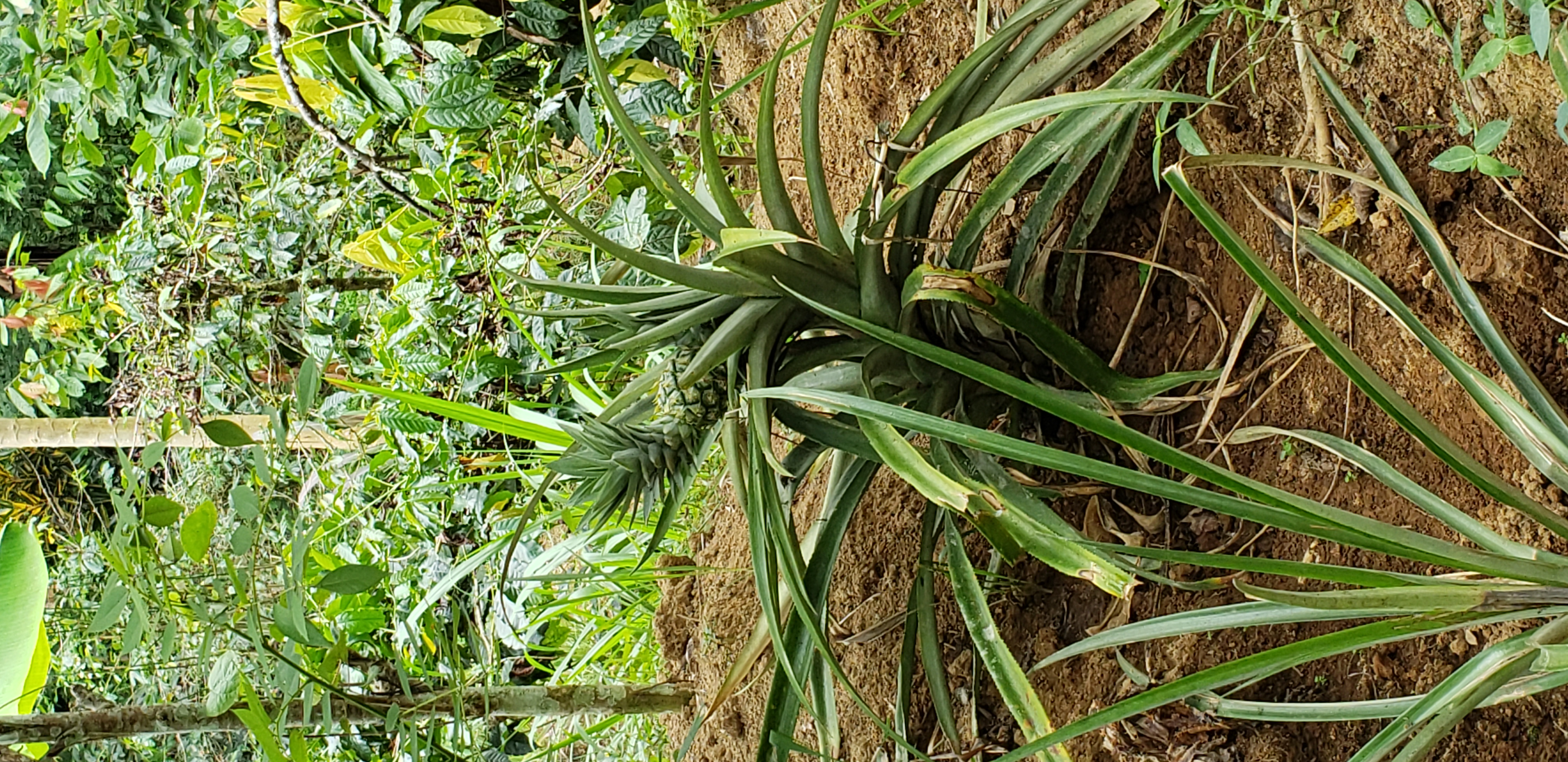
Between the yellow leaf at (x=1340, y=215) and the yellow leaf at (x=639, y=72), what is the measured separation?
1086 mm

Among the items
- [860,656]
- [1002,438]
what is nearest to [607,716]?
[860,656]

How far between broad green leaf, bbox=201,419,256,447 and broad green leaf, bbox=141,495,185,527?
0.22 ft

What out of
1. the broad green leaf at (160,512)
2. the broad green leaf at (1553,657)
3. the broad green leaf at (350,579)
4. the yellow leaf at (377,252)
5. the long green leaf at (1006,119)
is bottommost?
the broad green leaf at (350,579)

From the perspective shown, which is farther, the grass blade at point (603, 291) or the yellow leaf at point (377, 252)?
the yellow leaf at point (377, 252)

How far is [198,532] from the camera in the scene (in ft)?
2.77

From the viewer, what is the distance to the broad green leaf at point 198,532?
836 millimetres

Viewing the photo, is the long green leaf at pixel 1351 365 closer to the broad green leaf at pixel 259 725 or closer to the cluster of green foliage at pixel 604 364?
the cluster of green foliage at pixel 604 364

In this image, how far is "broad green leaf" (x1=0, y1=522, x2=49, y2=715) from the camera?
0.82 meters

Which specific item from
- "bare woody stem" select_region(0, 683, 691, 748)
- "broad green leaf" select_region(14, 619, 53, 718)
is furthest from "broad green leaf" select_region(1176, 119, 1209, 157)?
"broad green leaf" select_region(14, 619, 53, 718)

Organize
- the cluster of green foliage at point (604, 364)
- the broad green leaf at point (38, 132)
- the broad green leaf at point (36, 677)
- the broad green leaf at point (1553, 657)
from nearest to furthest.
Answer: the broad green leaf at point (1553, 657)
the cluster of green foliage at point (604, 364)
the broad green leaf at point (36, 677)
the broad green leaf at point (38, 132)

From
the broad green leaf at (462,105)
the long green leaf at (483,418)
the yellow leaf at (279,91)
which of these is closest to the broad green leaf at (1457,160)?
the long green leaf at (483,418)

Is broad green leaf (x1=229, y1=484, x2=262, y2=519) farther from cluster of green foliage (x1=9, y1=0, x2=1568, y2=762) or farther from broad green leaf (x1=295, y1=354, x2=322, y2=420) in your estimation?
broad green leaf (x1=295, y1=354, x2=322, y2=420)

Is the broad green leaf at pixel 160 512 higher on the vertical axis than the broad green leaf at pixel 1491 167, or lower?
lower

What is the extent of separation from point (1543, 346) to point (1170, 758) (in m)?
0.42
